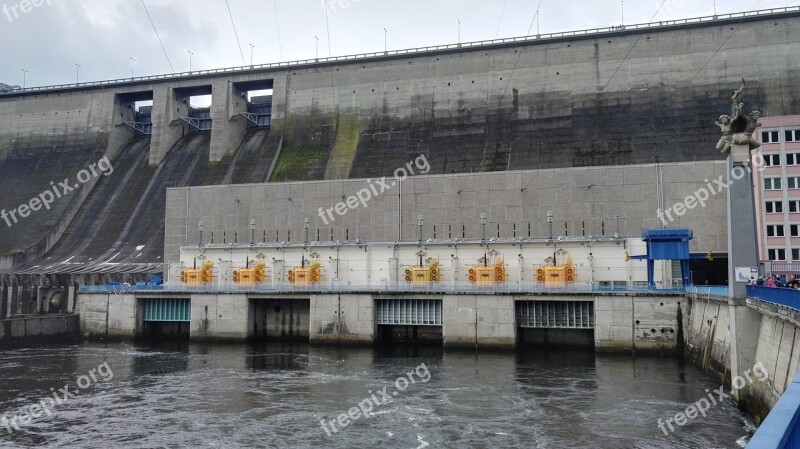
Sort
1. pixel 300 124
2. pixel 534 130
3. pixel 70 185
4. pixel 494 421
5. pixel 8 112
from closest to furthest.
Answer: pixel 494 421 < pixel 534 130 < pixel 300 124 < pixel 70 185 < pixel 8 112

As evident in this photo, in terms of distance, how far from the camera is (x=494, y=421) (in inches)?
949

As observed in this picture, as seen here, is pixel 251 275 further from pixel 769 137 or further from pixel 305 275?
pixel 769 137

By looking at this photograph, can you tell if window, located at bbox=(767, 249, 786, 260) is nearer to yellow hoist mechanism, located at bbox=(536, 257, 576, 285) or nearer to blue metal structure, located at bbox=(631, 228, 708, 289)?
blue metal structure, located at bbox=(631, 228, 708, 289)

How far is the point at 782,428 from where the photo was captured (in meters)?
5.20

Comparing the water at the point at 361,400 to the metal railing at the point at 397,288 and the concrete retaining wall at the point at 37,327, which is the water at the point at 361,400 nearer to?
the metal railing at the point at 397,288

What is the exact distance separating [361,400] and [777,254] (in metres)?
41.1

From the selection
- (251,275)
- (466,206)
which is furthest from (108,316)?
(466,206)

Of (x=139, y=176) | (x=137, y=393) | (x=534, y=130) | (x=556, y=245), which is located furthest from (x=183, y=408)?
(x=139, y=176)

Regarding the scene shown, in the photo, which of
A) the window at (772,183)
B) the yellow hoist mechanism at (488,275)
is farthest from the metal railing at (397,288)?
the window at (772,183)

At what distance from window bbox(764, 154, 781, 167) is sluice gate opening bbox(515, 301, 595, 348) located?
22.3 metres

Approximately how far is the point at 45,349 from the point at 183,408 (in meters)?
26.1

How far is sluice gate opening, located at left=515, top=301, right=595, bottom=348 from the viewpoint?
44500 mm

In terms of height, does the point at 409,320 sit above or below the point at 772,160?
below

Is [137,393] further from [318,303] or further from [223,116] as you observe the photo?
[223,116]
